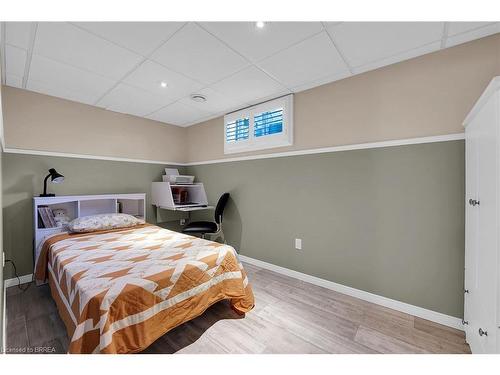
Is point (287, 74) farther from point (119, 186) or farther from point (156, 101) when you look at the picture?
point (119, 186)

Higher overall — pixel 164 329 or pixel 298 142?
pixel 298 142

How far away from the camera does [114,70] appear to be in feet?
7.00

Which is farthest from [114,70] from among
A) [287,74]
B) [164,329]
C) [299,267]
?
[299,267]

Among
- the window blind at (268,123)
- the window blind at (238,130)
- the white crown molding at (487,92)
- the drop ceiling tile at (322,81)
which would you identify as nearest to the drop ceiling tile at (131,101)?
the window blind at (238,130)

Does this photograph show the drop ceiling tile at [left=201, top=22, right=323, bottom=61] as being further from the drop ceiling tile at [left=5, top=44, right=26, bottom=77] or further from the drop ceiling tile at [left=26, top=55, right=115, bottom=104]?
the drop ceiling tile at [left=5, top=44, right=26, bottom=77]

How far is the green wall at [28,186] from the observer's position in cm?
242

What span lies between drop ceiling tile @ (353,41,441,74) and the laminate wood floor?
2304 mm

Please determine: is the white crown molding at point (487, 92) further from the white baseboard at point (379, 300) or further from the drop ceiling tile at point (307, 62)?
the white baseboard at point (379, 300)

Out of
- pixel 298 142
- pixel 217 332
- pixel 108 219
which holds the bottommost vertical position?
pixel 217 332

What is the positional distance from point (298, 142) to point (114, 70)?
2.13m

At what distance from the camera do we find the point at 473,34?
5.30 ft

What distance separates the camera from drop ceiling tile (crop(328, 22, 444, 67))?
1539 millimetres

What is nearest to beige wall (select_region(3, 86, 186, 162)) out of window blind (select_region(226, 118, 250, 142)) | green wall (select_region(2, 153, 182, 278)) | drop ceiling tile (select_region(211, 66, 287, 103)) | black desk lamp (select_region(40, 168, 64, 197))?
green wall (select_region(2, 153, 182, 278))

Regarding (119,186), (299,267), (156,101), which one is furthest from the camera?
(119,186)
